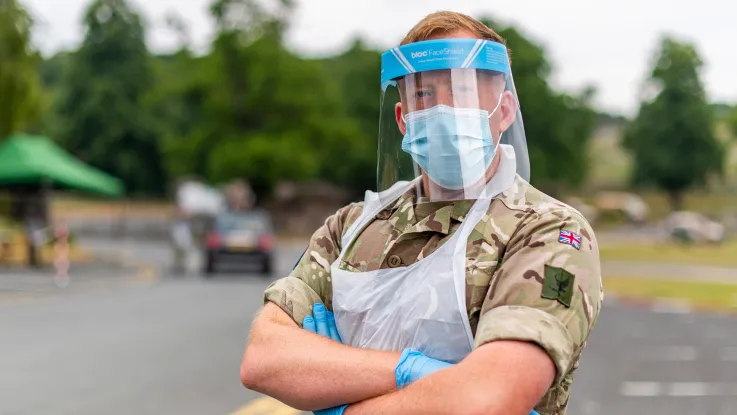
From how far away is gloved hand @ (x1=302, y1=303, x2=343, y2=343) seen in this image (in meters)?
2.21

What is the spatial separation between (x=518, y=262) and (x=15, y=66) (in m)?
29.6

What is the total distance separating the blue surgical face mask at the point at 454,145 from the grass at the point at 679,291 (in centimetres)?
1649

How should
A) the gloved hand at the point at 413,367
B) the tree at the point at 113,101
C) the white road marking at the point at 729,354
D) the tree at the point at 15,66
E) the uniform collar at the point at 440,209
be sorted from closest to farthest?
the gloved hand at the point at 413,367 < the uniform collar at the point at 440,209 < the white road marking at the point at 729,354 < the tree at the point at 15,66 < the tree at the point at 113,101

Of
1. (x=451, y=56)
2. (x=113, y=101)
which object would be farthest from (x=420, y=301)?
(x=113, y=101)

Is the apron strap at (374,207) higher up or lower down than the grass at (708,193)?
higher up

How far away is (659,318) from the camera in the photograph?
1563cm

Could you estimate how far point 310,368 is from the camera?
2078mm

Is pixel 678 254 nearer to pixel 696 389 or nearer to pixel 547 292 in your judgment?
pixel 696 389

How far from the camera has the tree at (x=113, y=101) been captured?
7000 centimetres

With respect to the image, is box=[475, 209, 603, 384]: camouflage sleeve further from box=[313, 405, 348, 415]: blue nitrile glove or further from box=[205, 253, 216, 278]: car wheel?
box=[205, 253, 216, 278]: car wheel

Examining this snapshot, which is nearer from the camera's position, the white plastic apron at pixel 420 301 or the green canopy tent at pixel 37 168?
the white plastic apron at pixel 420 301

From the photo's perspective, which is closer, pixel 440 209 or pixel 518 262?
pixel 518 262

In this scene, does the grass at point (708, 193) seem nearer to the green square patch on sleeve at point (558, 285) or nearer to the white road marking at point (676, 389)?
the white road marking at point (676, 389)

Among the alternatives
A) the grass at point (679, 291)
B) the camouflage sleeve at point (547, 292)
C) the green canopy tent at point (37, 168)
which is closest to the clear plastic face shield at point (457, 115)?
the camouflage sleeve at point (547, 292)
